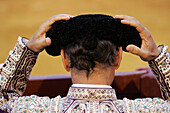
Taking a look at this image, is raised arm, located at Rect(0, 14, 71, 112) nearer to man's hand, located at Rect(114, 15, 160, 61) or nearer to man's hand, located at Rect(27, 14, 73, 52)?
man's hand, located at Rect(27, 14, 73, 52)

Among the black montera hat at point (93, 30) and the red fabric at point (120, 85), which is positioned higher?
the red fabric at point (120, 85)

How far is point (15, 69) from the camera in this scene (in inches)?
46.9

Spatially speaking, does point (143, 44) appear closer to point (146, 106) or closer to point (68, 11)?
point (146, 106)

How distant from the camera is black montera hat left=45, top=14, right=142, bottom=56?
3.23ft

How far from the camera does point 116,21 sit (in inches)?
41.1

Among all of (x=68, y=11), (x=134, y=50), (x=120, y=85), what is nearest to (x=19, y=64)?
(x=134, y=50)

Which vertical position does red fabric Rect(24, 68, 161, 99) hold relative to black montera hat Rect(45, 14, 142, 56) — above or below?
above

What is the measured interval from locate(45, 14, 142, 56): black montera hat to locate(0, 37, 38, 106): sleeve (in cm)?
18

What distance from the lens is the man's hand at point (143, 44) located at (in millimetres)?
1084

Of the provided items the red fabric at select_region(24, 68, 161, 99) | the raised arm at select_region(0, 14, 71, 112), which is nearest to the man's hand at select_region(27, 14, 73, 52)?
the raised arm at select_region(0, 14, 71, 112)

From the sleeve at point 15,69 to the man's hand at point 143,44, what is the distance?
42 centimetres

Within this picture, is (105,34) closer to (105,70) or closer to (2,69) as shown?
(105,70)

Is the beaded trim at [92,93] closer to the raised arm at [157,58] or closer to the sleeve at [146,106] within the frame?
the sleeve at [146,106]

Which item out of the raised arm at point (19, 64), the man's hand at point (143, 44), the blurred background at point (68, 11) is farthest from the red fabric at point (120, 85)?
the blurred background at point (68, 11)
